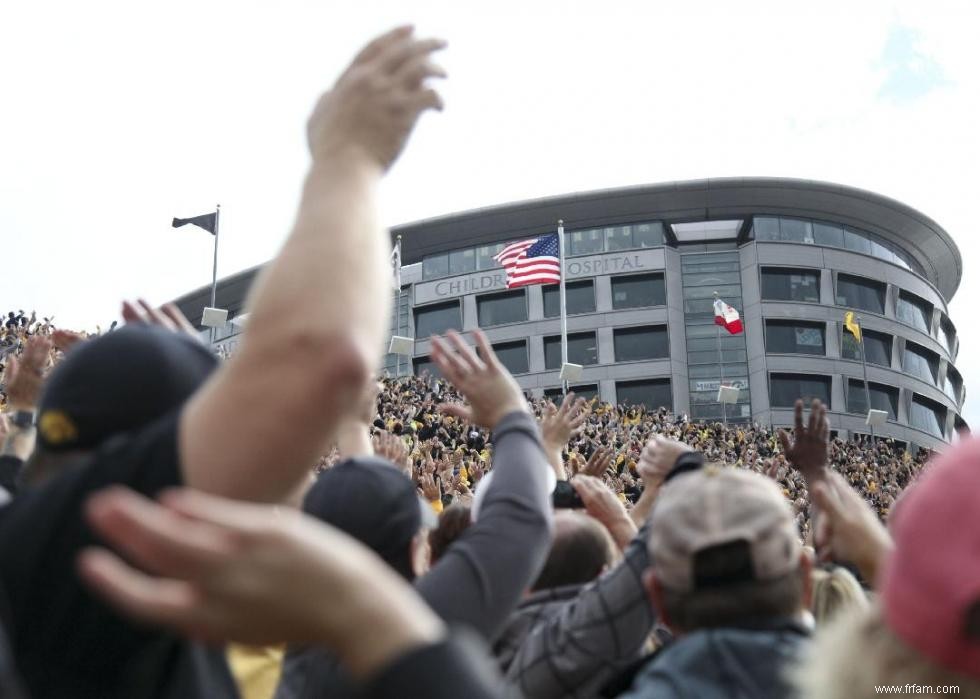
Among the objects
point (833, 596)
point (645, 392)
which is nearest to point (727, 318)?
point (645, 392)

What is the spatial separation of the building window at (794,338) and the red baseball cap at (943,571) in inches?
1982

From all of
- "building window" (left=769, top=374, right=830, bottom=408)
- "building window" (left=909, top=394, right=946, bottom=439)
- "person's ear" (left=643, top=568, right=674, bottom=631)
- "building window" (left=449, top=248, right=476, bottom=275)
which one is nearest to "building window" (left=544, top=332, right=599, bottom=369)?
"building window" (left=449, top=248, right=476, bottom=275)

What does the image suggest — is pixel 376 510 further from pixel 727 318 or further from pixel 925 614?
pixel 727 318

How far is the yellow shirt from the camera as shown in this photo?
233 cm

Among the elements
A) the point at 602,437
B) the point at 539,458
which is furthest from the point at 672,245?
the point at 539,458

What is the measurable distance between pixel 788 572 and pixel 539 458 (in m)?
0.73

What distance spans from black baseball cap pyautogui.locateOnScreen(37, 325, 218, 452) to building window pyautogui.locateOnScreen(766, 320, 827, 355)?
166ft

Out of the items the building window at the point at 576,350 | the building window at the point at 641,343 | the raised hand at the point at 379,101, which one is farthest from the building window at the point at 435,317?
the raised hand at the point at 379,101

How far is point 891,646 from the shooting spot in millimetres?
1354

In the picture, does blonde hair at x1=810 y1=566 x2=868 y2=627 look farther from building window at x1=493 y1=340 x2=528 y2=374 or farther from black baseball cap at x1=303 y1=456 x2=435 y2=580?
building window at x1=493 y1=340 x2=528 y2=374

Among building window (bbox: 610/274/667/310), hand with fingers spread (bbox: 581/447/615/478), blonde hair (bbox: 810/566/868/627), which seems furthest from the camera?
building window (bbox: 610/274/667/310)

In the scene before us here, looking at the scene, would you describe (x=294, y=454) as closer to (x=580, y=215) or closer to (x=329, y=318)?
(x=329, y=318)

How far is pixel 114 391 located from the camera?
1365 mm

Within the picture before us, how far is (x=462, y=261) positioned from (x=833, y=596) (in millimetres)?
51241
